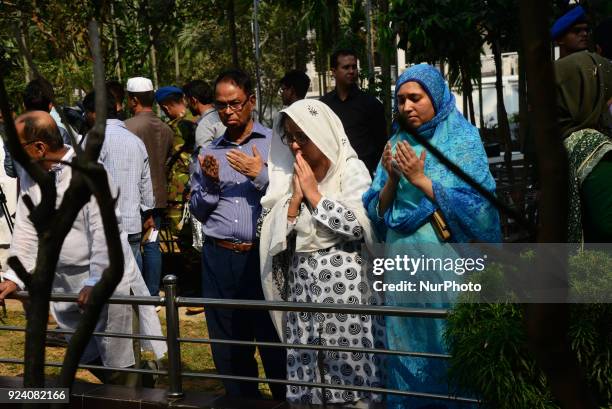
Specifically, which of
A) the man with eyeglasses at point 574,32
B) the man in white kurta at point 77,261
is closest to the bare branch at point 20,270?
the man in white kurta at point 77,261

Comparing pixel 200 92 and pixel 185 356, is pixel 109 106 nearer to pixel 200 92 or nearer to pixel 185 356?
pixel 200 92

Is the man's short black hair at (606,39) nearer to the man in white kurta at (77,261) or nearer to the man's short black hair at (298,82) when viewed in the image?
the man in white kurta at (77,261)

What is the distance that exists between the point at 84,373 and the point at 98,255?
7.60 ft

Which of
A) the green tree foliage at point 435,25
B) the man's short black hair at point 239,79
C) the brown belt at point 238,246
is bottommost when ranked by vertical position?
the brown belt at point 238,246

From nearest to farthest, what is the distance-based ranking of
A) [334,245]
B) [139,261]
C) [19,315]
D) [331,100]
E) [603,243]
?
[603,243] → [334,245] → [139,261] → [331,100] → [19,315]

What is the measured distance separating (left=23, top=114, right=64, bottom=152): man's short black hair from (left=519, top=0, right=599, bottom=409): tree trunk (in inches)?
153

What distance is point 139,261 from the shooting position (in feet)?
23.2

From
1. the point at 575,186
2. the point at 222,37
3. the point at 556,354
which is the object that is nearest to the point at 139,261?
the point at 575,186

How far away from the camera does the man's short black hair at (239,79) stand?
558 centimetres

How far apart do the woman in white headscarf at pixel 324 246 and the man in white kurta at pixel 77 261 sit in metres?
0.84

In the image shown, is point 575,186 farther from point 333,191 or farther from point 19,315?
point 19,315

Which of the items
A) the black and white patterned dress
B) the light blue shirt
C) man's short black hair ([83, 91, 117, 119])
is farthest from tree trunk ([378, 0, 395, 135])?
the black and white patterned dress

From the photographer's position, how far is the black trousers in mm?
5441

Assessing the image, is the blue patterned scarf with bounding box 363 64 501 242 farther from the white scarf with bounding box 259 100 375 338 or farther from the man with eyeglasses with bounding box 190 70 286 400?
the man with eyeglasses with bounding box 190 70 286 400
